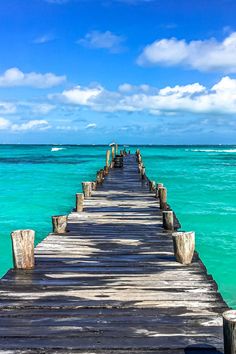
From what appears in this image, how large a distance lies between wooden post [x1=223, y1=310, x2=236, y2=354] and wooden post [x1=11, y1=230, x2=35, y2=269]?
156 inches

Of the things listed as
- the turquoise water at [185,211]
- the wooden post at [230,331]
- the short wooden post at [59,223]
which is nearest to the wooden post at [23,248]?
the short wooden post at [59,223]

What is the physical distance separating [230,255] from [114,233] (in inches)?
233

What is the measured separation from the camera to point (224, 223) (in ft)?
62.3

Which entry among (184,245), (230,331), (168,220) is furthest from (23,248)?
(168,220)

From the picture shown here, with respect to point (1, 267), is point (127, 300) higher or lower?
higher

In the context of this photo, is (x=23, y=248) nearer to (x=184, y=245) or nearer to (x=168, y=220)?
A: (x=184, y=245)

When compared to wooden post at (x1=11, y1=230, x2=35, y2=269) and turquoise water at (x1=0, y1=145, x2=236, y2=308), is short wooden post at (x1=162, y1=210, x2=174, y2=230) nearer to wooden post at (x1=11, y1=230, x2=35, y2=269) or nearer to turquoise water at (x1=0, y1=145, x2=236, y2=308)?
turquoise water at (x1=0, y1=145, x2=236, y2=308)

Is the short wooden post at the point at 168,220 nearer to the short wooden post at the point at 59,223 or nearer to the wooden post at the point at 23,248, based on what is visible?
the short wooden post at the point at 59,223

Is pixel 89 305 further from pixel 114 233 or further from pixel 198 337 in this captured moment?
pixel 114 233

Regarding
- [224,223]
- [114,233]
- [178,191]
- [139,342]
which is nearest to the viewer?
[139,342]

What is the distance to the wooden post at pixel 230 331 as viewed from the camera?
378 centimetres

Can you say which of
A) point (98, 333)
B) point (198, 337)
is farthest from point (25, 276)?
point (198, 337)

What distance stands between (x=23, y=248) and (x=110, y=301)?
2046 mm

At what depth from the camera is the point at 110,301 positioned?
18.7ft
